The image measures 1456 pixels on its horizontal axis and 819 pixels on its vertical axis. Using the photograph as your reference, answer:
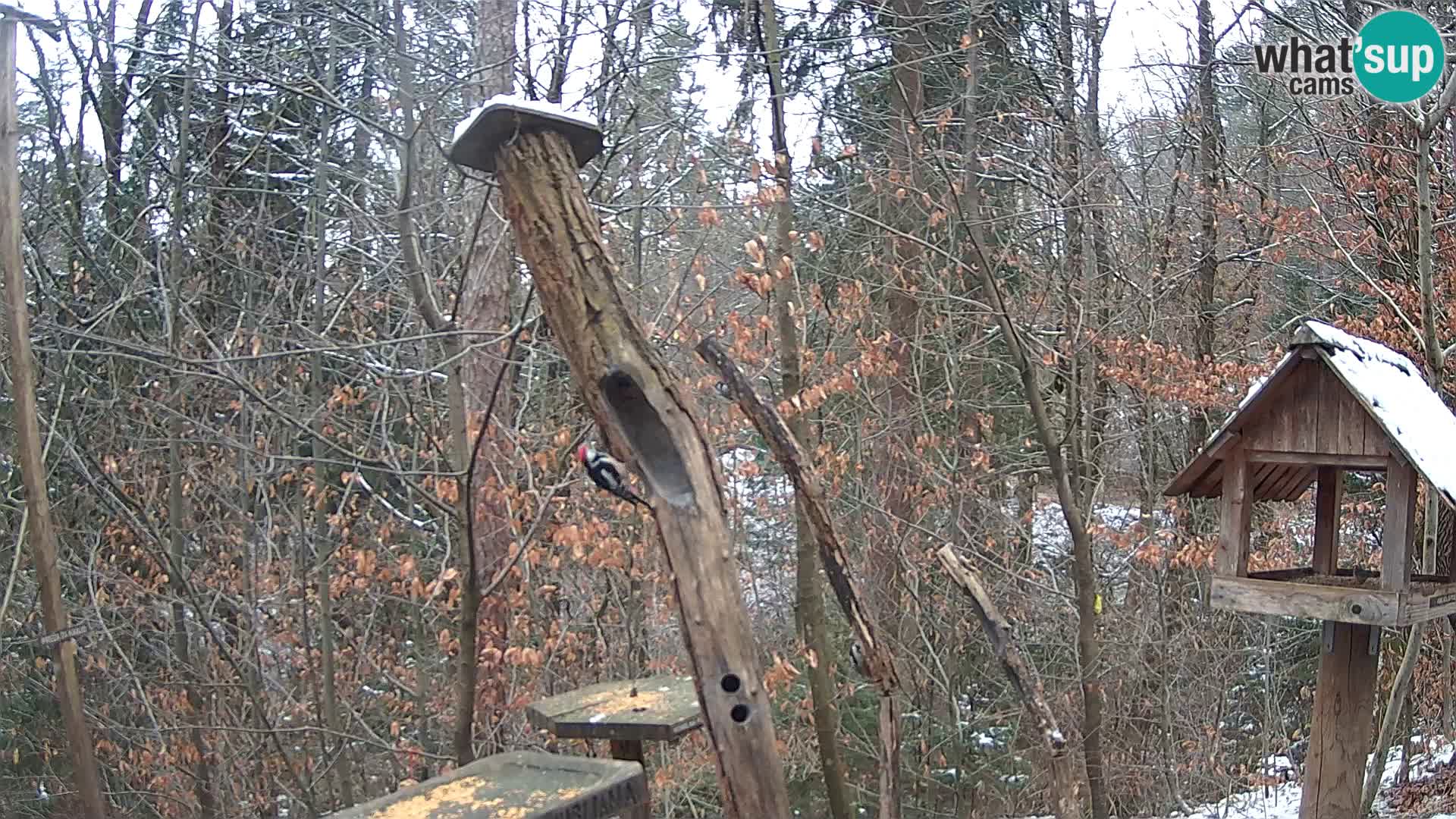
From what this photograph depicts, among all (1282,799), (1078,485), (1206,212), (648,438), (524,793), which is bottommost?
(1282,799)

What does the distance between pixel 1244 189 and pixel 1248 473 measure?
6.59 m

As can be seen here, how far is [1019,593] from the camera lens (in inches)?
331

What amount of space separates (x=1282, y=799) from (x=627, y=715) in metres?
6.68

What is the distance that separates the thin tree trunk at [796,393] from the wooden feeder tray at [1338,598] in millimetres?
3167

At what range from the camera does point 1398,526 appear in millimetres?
3328

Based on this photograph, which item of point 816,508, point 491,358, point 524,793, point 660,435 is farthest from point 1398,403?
point 491,358

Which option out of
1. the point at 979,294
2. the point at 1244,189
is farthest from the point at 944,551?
the point at 1244,189

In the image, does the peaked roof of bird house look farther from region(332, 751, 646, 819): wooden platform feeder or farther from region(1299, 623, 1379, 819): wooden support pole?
region(332, 751, 646, 819): wooden platform feeder

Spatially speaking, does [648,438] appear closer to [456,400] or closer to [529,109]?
[529,109]

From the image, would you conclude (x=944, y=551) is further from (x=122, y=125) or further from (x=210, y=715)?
(x=122, y=125)

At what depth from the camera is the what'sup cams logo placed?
18.7 ft

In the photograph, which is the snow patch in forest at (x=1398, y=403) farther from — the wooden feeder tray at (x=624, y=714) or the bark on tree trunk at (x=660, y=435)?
the wooden feeder tray at (x=624, y=714)

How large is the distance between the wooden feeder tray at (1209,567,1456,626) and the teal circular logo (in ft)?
10.7

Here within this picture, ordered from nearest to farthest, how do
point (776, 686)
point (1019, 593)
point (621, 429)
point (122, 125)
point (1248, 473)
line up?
1. point (621, 429)
2. point (1248, 473)
3. point (776, 686)
4. point (122, 125)
5. point (1019, 593)
